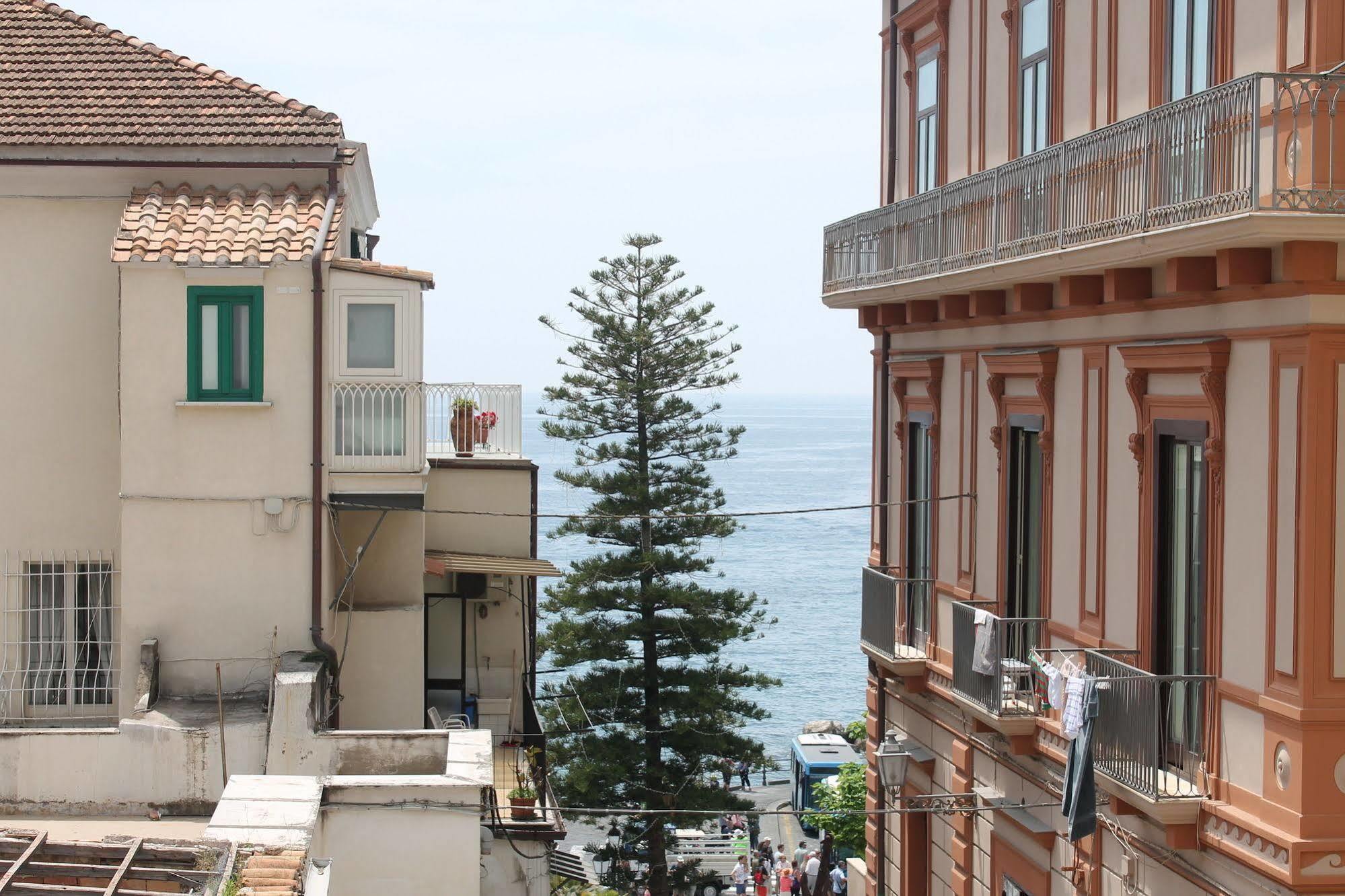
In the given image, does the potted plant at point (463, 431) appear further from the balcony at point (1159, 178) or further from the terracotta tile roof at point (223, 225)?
the balcony at point (1159, 178)

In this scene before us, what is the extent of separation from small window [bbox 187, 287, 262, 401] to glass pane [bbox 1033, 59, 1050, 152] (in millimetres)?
7506

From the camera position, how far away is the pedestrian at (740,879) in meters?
32.3

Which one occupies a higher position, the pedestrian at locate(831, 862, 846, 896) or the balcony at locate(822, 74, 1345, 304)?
the balcony at locate(822, 74, 1345, 304)

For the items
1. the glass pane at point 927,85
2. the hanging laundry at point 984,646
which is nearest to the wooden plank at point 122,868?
the hanging laundry at point 984,646

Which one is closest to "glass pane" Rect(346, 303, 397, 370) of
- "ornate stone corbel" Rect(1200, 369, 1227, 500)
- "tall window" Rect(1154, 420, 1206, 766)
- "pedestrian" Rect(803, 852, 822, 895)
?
"tall window" Rect(1154, 420, 1206, 766)

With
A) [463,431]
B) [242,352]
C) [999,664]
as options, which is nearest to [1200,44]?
[999,664]

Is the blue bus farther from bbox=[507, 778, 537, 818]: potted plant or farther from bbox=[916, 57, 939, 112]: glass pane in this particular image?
bbox=[916, 57, 939, 112]: glass pane

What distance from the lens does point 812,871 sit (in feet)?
95.0

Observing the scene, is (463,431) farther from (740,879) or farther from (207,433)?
(740,879)

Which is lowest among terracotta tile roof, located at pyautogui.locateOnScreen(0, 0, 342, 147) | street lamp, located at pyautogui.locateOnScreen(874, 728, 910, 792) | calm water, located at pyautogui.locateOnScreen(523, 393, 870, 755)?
calm water, located at pyautogui.locateOnScreen(523, 393, 870, 755)

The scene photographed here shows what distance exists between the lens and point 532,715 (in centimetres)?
2056

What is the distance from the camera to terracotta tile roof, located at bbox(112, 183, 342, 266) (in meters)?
15.8

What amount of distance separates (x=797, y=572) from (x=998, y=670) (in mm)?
A: 88296

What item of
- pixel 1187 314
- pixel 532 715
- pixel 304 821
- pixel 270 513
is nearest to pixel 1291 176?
pixel 1187 314
